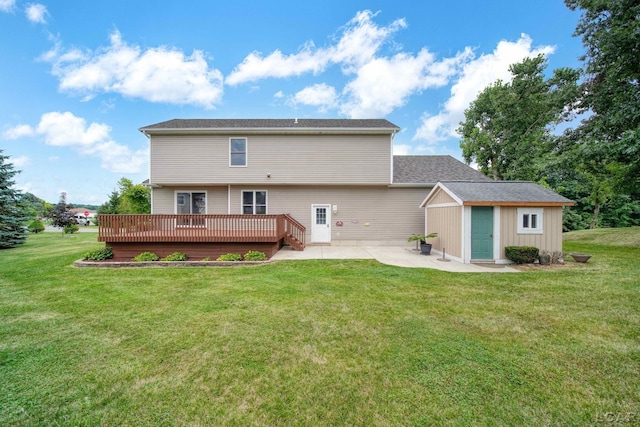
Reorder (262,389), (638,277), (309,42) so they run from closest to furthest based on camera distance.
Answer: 1. (262,389)
2. (638,277)
3. (309,42)

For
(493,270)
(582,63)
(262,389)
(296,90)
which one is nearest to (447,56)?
(582,63)

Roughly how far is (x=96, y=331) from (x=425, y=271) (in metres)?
7.41

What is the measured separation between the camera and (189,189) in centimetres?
1276

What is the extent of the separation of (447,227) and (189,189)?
12288 millimetres

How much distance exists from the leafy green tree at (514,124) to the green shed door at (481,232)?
11.8m

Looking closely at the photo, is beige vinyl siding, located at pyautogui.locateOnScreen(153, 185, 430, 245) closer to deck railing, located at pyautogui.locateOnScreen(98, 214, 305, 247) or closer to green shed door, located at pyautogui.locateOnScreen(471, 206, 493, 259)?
deck railing, located at pyautogui.locateOnScreen(98, 214, 305, 247)

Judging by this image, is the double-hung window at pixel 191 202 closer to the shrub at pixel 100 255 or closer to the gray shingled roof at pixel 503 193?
the shrub at pixel 100 255

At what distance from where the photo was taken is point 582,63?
12461mm

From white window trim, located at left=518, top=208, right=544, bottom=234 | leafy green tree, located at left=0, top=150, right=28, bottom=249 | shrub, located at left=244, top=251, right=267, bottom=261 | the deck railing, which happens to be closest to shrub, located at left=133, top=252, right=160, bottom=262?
the deck railing

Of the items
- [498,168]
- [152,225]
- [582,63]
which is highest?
[582,63]

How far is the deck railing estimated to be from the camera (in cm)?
921

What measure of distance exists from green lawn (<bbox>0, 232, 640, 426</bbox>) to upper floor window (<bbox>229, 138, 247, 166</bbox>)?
7446 millimetres

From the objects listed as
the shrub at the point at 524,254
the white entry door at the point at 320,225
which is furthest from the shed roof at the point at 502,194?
the white entry door at the point at 320,225

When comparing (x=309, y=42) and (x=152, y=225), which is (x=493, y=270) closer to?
(x=152, y=225)
